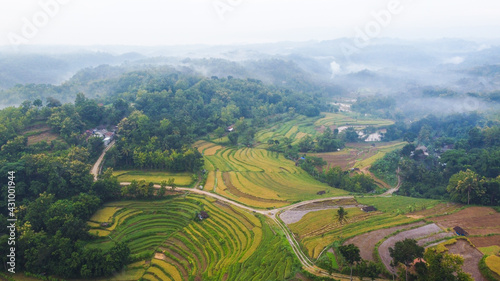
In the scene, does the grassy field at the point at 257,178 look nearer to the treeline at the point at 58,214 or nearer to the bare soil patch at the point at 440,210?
the bare soil patch at the point at 440,210

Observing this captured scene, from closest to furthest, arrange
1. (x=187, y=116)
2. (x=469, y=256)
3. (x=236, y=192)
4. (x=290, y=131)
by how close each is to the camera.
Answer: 1. (x=469, y=256)
2. (x=236, y=192)
3. (x=187, y=116)
4. (x=290, y=131)

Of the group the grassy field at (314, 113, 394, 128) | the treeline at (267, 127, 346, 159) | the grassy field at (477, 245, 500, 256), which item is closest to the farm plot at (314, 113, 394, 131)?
the grassy field at (314, 113, 394, 128)

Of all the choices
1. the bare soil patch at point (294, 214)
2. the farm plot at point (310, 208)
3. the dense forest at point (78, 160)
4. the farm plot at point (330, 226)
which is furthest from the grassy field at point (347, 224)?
the dense forest at point (78, 160)

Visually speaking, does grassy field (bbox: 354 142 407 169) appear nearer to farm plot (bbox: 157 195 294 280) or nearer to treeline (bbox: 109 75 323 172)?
treeline (bbox: 109 75 323 172)

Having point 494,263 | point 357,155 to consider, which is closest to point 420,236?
point 494,263

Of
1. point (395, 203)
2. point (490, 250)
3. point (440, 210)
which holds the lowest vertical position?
point (395, 203)

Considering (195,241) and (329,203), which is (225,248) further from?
(329,203)

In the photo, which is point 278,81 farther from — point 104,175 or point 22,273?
point 22,273
